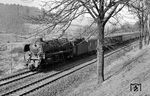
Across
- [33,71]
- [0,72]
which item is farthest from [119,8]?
[0,72]

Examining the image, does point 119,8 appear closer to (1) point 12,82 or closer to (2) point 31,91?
(2) point 31,91

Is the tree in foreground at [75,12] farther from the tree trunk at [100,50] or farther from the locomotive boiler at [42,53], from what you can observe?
the locomotive boiler at [42,53]

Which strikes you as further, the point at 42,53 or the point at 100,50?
the point at 42,53

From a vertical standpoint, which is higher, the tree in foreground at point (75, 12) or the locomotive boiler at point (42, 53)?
the tree in foreground at point (75, 12)

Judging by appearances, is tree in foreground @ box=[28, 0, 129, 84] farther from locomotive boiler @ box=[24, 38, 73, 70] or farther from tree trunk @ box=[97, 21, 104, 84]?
locomotive boiler @ box=[24, 38, 73, 70]

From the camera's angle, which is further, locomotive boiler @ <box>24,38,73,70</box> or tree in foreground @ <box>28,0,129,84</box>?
locomotive boiler @ <box>24,38,73,70</box>

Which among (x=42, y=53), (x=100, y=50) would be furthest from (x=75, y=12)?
(x=42, y=53)

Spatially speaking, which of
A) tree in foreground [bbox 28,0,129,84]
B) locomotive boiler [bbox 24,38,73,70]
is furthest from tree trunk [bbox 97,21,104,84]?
locomotive boiler [bbox 24,38,73,70]

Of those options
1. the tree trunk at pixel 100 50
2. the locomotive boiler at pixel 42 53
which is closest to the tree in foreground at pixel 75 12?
the tree trunk at pixel 100 50

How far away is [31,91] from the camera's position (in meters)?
12.0

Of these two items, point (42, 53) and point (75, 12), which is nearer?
point (75, 12)

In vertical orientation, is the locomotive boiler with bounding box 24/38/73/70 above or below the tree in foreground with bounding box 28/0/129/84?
below

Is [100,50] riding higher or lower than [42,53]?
higher

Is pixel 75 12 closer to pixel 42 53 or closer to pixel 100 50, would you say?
pixel 100 50
